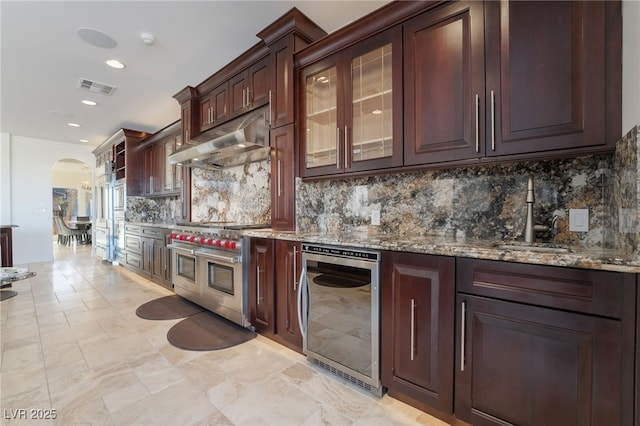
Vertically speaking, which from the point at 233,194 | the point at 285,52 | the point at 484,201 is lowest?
the point at 484,201

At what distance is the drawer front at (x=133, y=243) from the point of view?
4613mm

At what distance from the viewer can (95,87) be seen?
3584mm

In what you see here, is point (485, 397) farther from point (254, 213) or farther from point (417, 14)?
point (254, 213)

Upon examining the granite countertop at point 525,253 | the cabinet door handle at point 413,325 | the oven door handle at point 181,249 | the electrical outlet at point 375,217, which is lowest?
the cabinet door handle at point 413,325

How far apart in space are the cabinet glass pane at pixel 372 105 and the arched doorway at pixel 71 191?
38.0ft

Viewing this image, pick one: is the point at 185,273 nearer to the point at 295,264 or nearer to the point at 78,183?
the point at 295,264

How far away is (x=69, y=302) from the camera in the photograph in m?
3.35

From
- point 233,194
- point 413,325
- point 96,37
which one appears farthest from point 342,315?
point 96,37

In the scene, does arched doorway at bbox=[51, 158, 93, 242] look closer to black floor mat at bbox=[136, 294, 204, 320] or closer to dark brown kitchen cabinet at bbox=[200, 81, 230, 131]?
dark brown kitchen cabinet at bbox=[200, 81, 230, 131]

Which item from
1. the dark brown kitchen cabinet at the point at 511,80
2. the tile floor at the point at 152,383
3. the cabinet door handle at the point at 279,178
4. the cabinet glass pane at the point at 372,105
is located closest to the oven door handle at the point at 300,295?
the tile floor at the point at 152,383

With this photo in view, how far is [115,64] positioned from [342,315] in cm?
359

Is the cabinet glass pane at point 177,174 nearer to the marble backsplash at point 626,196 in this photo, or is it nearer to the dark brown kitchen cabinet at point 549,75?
the dark brown kitchen cabinet at point 549,75

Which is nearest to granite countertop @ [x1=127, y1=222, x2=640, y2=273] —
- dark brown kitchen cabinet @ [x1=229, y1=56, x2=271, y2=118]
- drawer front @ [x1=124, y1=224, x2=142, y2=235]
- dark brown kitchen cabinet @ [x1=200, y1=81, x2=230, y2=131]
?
dark brown kitchen cabinet @ [x1=229, y1=56, x2=271, y2=118]

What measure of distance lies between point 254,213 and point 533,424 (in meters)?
3.00
